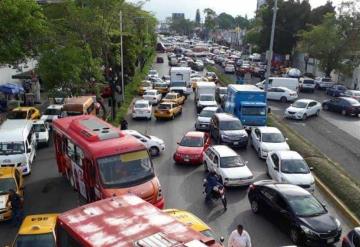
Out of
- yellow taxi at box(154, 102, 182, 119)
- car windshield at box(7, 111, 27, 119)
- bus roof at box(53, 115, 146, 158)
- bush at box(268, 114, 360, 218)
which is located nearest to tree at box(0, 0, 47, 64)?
car windshield at box(7, 111, 27, 119)

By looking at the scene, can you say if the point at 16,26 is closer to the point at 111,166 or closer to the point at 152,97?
the point at 111,166

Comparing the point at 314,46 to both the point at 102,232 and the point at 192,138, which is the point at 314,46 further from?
the point at 102,232

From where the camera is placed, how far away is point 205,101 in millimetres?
39344

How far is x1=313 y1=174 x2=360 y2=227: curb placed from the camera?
17234 millimetres

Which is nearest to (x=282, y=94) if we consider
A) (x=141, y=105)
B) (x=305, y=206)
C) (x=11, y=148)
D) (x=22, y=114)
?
(x=141, y=105)

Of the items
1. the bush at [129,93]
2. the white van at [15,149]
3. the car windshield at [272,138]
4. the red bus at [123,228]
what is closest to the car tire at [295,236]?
the red bus at [123,228]

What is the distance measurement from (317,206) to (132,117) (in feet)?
76.3

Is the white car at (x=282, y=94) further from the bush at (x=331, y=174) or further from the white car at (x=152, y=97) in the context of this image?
the bush at (x=331, y=174)

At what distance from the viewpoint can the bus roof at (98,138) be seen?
16062 millimetres

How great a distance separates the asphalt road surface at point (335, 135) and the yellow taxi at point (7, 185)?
15.9 meters

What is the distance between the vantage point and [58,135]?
2080 cm

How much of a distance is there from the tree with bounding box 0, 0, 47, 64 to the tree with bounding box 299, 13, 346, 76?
37.9m

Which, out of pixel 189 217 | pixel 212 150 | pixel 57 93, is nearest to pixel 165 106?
pixel 57 93

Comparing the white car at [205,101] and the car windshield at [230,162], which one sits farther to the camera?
the white car at [205,101]
